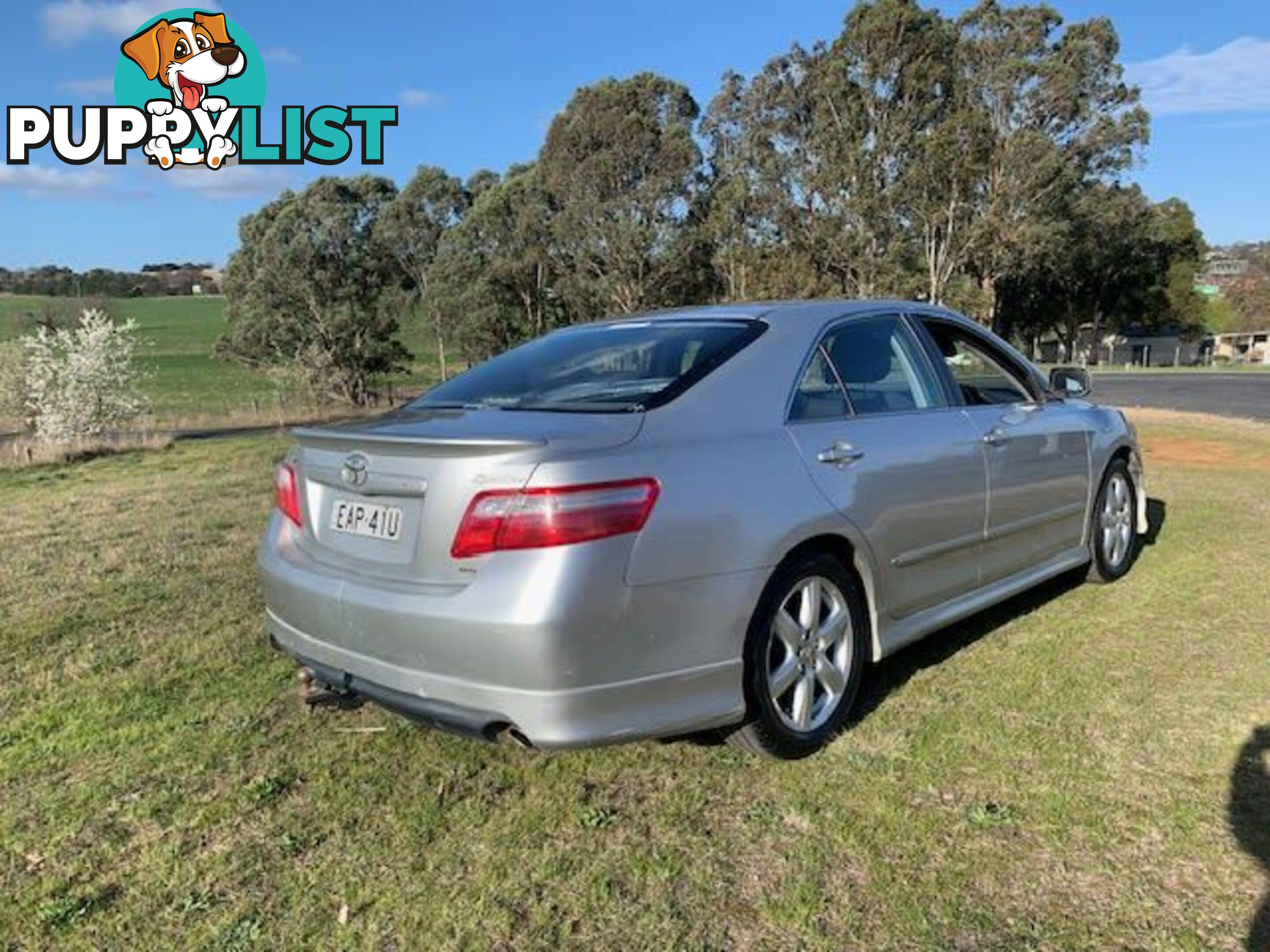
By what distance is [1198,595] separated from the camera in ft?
16.7

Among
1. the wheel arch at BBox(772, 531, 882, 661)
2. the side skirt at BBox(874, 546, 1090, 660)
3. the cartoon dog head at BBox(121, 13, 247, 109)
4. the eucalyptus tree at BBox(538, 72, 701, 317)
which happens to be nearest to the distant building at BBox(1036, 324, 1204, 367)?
the eucalyptus tree at BBox(538, 72, 701, 317)

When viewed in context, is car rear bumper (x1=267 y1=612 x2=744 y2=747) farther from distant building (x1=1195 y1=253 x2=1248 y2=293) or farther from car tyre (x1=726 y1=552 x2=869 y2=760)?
distant building (x1=1195 y1=253 x2=1248 y2=293)

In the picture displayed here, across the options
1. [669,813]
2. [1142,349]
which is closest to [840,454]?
[669,813]

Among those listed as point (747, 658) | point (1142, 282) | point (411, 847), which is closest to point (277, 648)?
point (411, 847)

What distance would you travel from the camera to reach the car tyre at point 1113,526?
17.3ft

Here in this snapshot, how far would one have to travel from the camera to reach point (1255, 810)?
291 cm

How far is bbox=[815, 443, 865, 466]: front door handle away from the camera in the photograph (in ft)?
10.9

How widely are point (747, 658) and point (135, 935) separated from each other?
1.81 m

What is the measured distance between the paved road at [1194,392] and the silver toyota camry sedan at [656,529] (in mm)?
14845

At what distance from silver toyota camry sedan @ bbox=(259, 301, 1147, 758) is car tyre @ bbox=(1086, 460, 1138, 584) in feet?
3.91

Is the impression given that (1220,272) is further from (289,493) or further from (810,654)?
(289,493)

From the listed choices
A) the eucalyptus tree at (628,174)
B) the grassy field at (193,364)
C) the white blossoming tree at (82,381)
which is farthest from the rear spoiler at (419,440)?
the eucalyptus tree at (628,174)

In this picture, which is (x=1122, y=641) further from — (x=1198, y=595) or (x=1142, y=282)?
(x=1142, y=282)

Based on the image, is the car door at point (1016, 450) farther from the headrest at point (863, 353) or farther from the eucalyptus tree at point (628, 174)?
the eucalyptus tree at point (628, 174)
